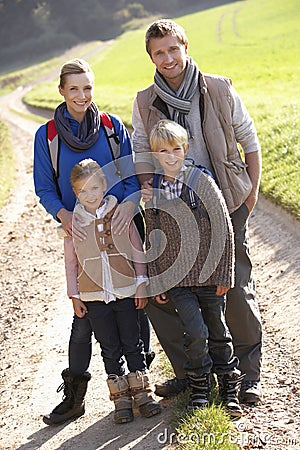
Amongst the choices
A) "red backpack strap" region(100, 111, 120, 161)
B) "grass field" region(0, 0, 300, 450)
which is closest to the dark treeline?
"grass field" region(0, 0, 300, 450)

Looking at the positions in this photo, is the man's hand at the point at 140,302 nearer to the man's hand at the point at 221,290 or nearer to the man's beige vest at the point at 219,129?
the man's hand at the point at 221,290

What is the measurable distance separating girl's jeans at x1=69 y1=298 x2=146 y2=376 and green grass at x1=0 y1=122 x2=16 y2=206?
10.2 m

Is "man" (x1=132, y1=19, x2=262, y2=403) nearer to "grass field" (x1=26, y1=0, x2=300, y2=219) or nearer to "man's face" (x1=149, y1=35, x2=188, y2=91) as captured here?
"man's face" (x1=149, y1=35, x2=188, y2=91)

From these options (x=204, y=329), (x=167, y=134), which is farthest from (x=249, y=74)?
(x=204, y=329)

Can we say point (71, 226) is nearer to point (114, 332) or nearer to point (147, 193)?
point (147, 193)

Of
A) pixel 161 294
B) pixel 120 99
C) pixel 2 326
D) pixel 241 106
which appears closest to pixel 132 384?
pixel 161 294

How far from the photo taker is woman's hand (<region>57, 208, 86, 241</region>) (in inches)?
188

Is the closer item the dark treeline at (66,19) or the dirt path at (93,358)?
the dirt path at (93,358)

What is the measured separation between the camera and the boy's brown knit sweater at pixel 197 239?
15.1ft

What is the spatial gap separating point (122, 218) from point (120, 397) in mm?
1245

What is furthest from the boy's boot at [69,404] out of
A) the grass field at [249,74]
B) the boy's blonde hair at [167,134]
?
the boy's blonde hair at [167,134]

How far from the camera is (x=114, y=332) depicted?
4.94 metres

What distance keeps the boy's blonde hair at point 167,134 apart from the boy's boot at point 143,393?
1.57 metres

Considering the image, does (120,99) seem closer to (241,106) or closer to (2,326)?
(2,326)
